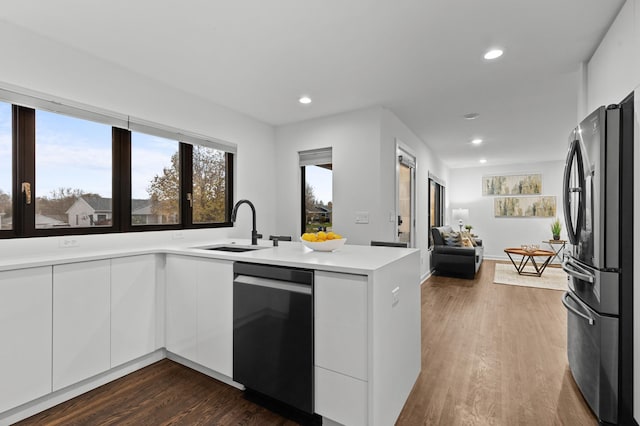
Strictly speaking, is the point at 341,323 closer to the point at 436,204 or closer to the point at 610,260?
the point at 610,260

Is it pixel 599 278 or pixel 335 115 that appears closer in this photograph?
pixel 599 278

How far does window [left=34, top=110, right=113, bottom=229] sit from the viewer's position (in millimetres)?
2242

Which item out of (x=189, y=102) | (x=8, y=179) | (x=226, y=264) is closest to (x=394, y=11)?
(x=226, y=264)

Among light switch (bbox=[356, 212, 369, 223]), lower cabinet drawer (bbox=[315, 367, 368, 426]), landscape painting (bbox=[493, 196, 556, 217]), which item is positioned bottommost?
lower cabinet drawer (bbox=[315, 367, 368, 426])

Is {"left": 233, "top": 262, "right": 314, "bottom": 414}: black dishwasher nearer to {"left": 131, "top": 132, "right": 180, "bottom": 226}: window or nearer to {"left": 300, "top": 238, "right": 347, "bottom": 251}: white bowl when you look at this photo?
{"left": 300, "top": 238, "right": 347, "bottom": 251}: white bowl

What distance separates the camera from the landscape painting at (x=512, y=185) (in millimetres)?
7652

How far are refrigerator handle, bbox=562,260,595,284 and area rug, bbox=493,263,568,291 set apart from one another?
11.7 ft

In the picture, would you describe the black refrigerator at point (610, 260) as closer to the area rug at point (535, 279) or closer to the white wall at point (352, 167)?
the white wall at point (352, 167)

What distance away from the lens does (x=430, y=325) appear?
10.8 ft

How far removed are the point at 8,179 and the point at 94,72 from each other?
3.31ft

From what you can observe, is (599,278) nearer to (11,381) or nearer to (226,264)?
(226,264)

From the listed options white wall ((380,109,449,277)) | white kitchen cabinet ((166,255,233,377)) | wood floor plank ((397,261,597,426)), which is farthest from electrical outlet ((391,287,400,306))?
white wall ((380,109,449,277))

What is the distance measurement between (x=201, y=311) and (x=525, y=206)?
831 centimetres

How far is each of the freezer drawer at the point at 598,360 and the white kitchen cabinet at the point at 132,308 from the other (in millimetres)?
2956
